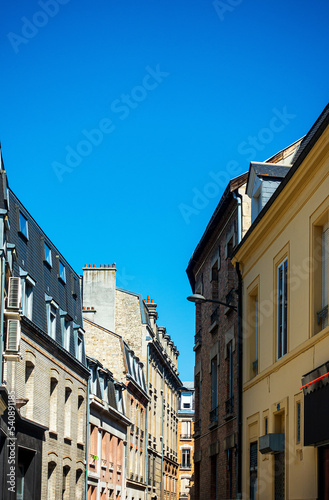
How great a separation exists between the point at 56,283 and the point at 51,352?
3034 millimetres

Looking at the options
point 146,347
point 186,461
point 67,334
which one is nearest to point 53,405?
point 67,334

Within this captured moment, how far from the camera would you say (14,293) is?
20.5 metres

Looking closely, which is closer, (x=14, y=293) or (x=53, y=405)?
(x=14, y=293)

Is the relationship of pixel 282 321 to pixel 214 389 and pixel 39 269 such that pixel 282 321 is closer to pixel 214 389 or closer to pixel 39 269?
pixel 214 389

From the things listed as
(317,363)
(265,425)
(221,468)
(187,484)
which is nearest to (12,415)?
(221,468)

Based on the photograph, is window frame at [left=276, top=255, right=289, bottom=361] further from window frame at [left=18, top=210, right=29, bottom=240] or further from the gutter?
window frame at [left=18, top=210, right=29, bottom=240]

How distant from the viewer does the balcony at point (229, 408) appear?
21.1m

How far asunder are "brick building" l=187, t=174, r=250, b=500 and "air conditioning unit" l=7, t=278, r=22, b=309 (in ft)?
18.9

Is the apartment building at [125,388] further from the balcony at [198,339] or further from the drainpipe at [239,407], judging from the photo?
the drainpipe at [239,407]

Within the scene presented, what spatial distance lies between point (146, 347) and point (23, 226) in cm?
2998

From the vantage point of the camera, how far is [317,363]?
12859 mm

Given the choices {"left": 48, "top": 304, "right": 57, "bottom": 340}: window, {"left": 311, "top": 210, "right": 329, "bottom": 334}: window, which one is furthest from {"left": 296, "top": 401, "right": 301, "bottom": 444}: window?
{"left": 48, "top": 304, "right": 57, "bottom": 340}: window

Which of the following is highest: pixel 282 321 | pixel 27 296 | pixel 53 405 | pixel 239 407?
pixel 27 296

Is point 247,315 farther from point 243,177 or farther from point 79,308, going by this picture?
point 79,308
